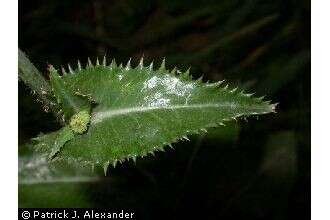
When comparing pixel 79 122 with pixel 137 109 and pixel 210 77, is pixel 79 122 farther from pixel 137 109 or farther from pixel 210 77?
pixel 210 77

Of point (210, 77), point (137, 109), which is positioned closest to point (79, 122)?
point (137, 109)

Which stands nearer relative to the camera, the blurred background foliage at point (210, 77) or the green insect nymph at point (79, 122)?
the green insect nymph at point (79, 122)

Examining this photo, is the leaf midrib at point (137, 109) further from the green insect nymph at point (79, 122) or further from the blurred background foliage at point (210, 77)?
the blurred background foliage at point (210, 77)

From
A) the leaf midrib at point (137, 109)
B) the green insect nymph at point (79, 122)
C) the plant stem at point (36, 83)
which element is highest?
the plant stem at point (36, 83)

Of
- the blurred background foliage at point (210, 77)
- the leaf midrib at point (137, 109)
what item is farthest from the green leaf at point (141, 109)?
the blurred background foliage at point (210, 77)
